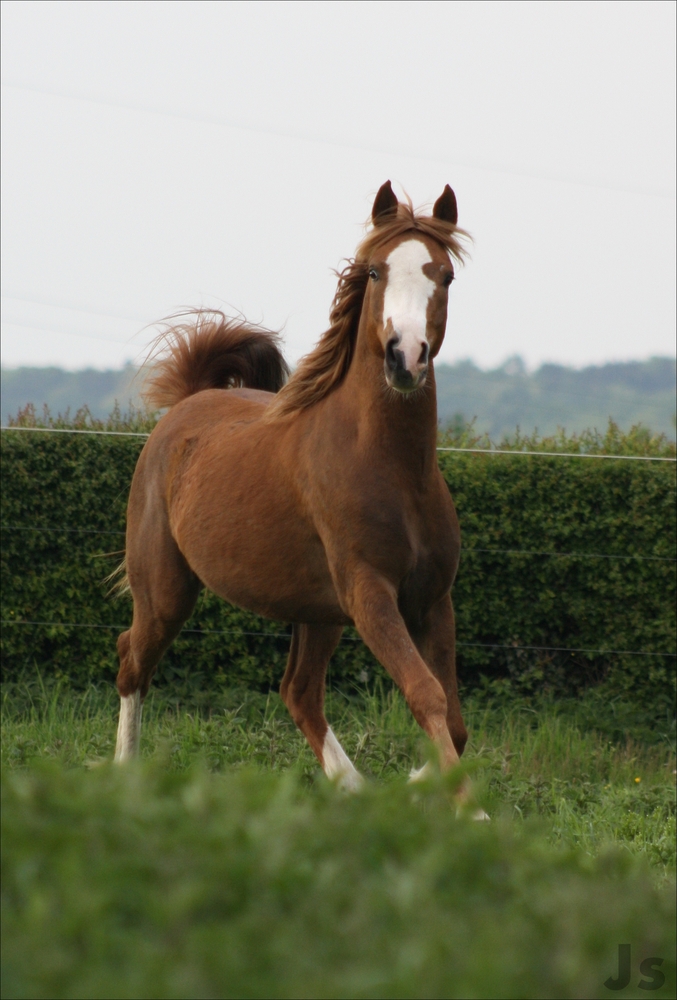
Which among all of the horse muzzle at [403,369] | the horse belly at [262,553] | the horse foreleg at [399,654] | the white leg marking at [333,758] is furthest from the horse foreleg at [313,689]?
the horse muzzle at [403,369]

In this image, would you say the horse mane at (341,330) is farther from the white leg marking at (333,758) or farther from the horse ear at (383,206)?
the white leg marking at (333,758)

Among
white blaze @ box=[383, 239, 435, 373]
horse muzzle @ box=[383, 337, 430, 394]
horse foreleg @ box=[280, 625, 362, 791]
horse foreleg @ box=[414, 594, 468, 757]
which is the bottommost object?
horse foreleg @ box=[280, 625, 362, 791]

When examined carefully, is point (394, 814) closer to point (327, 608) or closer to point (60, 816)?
point (60, 816)

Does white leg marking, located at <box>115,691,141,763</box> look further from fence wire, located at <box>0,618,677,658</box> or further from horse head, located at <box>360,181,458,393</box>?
horse head, located at <box>360,181,458,393</box>

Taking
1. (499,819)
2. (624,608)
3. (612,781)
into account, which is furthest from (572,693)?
(499,819)

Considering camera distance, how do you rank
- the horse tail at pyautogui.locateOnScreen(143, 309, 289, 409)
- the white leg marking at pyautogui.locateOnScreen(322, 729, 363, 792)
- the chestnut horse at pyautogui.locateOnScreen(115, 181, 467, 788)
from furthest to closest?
the horse tail at pyautogui.locateOnScreen(143, 309, 289, 409) → the white leg marking at pyautogui.locateOnScreen(322, 729, 363, 792) → the chestnut horse at pyautogui.locateOnScreen(115, 181, 467, 788)

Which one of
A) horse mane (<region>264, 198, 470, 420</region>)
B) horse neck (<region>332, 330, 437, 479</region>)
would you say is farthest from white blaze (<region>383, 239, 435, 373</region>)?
horse neck (<region>332, 330, 437, 479</region>)

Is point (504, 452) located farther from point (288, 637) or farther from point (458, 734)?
point (458, 734)

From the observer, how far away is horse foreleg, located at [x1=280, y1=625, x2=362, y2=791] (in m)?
5.18

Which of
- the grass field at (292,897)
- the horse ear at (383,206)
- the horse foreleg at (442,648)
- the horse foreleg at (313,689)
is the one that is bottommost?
the horse foreleg at (313,689)

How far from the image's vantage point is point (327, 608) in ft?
15.4

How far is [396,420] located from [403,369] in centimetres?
50

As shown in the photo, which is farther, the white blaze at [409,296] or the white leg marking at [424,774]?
the white blaze at [409,296]

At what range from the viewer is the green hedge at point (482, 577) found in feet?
24.5
